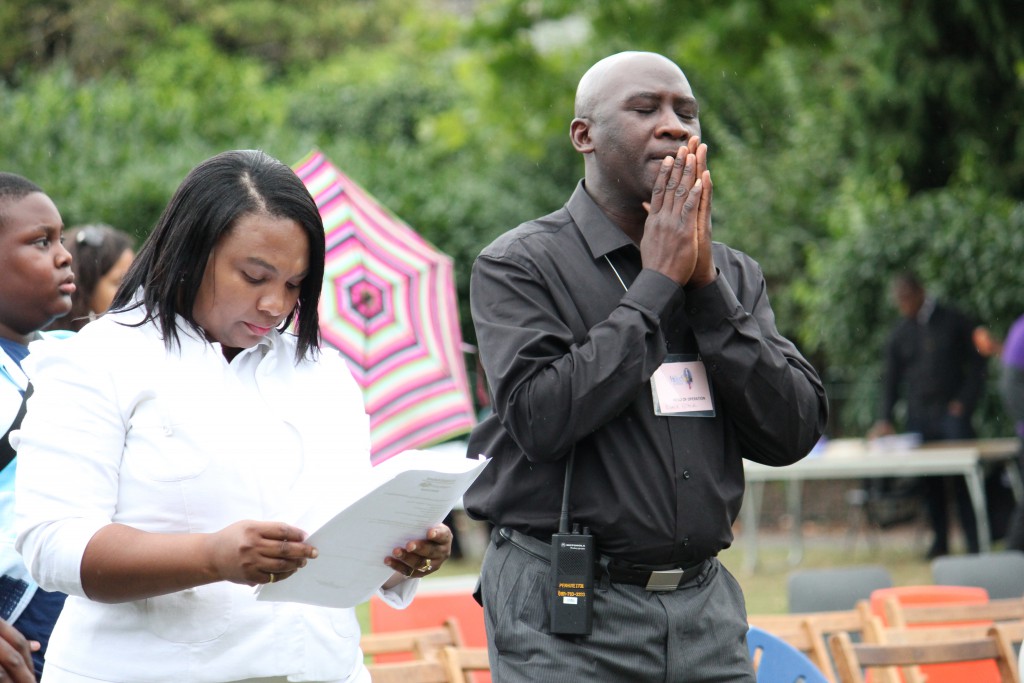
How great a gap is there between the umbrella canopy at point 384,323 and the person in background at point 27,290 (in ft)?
8.52

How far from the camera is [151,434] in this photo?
2279mm

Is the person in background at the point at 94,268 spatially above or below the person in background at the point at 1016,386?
above

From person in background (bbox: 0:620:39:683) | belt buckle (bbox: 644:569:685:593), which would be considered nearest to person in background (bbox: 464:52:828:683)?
belt buckle (bbox: 644:569:685:593)

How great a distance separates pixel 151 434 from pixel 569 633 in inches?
40.4

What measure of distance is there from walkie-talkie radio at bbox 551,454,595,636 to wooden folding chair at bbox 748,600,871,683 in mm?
2188

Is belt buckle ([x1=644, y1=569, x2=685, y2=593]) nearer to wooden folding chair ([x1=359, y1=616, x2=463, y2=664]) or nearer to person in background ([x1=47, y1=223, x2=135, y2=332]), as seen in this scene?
wooden folding chair ([x1=359, y1=616, x2=463, y2=664])

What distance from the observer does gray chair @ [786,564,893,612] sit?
19.5 ft

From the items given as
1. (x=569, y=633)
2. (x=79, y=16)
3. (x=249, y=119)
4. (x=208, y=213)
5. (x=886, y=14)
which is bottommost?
(x=569, y=633)

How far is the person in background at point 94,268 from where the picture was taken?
4.93m

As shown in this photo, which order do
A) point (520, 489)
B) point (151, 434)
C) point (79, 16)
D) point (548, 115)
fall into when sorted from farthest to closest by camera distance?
point (79, 16), point (548, 115), point (520, 489), point (151, 434)

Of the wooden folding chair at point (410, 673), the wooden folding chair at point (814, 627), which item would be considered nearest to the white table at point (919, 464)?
the wooden folding chair at point (814, 627)

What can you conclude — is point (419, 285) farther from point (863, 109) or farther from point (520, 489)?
point (863, 109)

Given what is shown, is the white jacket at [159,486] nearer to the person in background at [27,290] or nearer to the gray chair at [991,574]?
the person in background at [27,290]

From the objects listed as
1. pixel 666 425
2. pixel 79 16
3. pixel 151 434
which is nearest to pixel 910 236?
pixel 666 425
